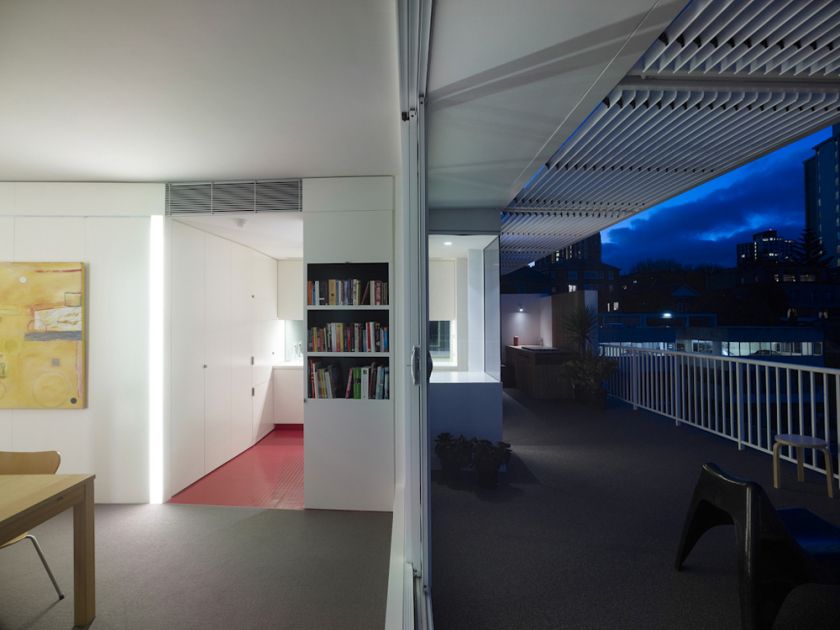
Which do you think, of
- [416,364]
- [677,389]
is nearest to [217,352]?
[416,364]

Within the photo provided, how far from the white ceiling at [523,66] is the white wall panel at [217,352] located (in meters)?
2.79

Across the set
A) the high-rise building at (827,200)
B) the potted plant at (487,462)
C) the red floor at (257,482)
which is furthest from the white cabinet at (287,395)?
the high-rise building at (827,200)

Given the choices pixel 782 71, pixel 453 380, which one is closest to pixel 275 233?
pixel 453 380

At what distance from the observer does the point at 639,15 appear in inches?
65.4

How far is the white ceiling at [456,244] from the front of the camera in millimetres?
4594

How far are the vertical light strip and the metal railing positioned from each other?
5724mm

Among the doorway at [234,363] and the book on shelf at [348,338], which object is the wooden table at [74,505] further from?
the book on shelf at [348,338]

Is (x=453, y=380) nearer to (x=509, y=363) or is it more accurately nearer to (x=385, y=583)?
(x=385, y=583)

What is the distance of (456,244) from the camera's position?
4727 mm

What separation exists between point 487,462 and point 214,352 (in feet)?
9.84

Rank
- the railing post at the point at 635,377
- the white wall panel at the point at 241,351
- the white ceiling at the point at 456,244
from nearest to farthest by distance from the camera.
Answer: the white ceiling at the point at 456,244 < the white wall panel at the point at 241,351 < the railing post at the point at 635,377

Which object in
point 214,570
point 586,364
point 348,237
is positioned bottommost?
point 214,570

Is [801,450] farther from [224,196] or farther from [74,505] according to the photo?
[224,196]

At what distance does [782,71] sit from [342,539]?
12.8ft
